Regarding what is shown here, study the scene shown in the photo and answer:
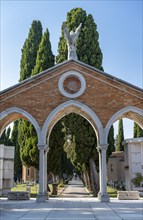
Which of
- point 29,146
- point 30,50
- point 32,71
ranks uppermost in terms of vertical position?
point 30,50

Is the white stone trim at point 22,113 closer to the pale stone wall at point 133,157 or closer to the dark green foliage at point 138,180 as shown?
the dark green foliage at point 138,180

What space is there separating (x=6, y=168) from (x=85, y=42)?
38.7ft

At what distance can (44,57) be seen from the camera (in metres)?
25.5

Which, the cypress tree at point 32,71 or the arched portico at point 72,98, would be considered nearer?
the arched portico at point 72,98

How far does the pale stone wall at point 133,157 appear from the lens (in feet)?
75.2

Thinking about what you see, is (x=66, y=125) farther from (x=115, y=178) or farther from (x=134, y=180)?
(x=115, y=178)

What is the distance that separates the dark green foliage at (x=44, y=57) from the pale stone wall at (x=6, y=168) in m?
7.02

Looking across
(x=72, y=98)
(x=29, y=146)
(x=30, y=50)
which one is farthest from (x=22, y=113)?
(x=30, y=50)

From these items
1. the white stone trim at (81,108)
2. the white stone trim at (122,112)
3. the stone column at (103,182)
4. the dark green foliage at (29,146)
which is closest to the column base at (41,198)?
the stone column at (103,182)

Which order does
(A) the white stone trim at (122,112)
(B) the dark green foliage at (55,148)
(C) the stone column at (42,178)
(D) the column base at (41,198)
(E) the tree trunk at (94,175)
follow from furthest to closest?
(B) the dark green foliage at (55,148), (E) the tree trunk at (94,175), (A) the white stone trim at (122,112), (C) the stone column at (42,178), (D) the column base at (41,198)

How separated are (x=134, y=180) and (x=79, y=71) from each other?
9.74 m

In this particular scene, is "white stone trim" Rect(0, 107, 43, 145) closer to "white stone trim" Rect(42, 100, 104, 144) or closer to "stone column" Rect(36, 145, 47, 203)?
"white stone trim" Rect(42, 100, 104, 144)

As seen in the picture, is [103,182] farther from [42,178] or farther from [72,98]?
[72,98]

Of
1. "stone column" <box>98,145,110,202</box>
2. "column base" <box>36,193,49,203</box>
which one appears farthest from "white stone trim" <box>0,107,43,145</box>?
"stone column" <box>98,145,110,202</box>
